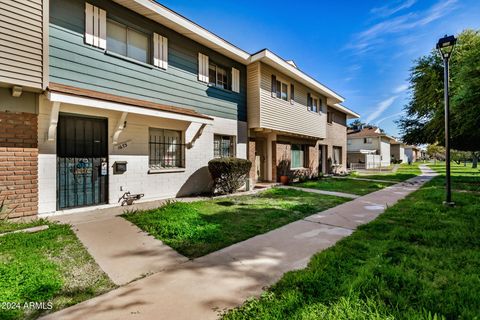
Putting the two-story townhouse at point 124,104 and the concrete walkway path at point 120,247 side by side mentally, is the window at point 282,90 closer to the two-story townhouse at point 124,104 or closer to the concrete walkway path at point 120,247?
the two-story townhouse at point 124,104

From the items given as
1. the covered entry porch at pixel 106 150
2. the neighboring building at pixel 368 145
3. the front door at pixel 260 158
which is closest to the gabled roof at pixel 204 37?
the covered entry porch at pixel 106 150

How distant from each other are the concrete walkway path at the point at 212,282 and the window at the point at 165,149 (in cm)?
500

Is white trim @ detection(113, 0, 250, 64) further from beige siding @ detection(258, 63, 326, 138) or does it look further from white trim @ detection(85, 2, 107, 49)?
beige siding @ detection(258, 63, 326, 138)

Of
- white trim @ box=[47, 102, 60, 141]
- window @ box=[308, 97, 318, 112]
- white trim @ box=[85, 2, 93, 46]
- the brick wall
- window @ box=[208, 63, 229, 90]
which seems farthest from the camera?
window @ box=[308, 97, 318, 112]

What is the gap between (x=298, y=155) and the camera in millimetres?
14859

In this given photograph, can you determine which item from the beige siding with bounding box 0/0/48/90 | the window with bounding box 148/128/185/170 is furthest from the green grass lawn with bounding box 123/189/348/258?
the beige siding with bounding box 0/0/48/90

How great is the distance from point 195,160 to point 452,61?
16.5 metres

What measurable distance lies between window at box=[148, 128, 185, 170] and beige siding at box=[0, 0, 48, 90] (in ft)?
10.7

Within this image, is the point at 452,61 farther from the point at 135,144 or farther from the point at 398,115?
the point at 135,144

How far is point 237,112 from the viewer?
10891 millimetres

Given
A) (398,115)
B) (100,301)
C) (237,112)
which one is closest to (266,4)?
(237,112)

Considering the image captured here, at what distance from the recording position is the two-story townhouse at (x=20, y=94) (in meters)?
4.98

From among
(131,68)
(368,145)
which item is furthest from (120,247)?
(368,145)

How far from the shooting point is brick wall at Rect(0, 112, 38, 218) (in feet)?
16.8
